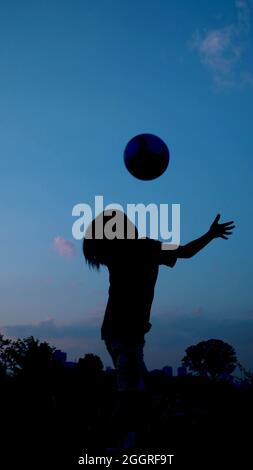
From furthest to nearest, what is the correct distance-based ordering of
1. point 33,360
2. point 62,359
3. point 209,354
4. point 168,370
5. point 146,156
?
point 209,354
point 168,370
point 62,359
point 33,360
point 146,156

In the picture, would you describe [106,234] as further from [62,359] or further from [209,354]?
[209,354]

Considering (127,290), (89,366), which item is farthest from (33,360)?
(127,290)

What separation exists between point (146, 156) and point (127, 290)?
197 centimetres

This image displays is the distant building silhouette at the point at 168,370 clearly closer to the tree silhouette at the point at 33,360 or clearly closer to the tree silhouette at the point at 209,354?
the tree silhouette at the point at 33,360

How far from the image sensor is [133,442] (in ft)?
12.6

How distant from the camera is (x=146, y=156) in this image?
18.4 ft

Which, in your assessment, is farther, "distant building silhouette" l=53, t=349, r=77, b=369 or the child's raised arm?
"distant building silhouette" l=53, t=349, r=77, b=369

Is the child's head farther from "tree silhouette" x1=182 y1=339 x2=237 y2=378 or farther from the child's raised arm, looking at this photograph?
"tree silhouette" x1=182 y1=339 x2=237 y2=378

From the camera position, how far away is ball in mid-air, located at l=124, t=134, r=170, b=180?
560 cm

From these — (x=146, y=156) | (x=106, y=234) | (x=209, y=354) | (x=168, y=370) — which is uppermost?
(x=209, y=354)

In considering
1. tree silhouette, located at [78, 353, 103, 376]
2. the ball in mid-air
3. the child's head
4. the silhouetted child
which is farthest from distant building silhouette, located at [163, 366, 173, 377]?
the child's head

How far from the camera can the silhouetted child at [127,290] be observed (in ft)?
13.5

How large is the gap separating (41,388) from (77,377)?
6.05ft
